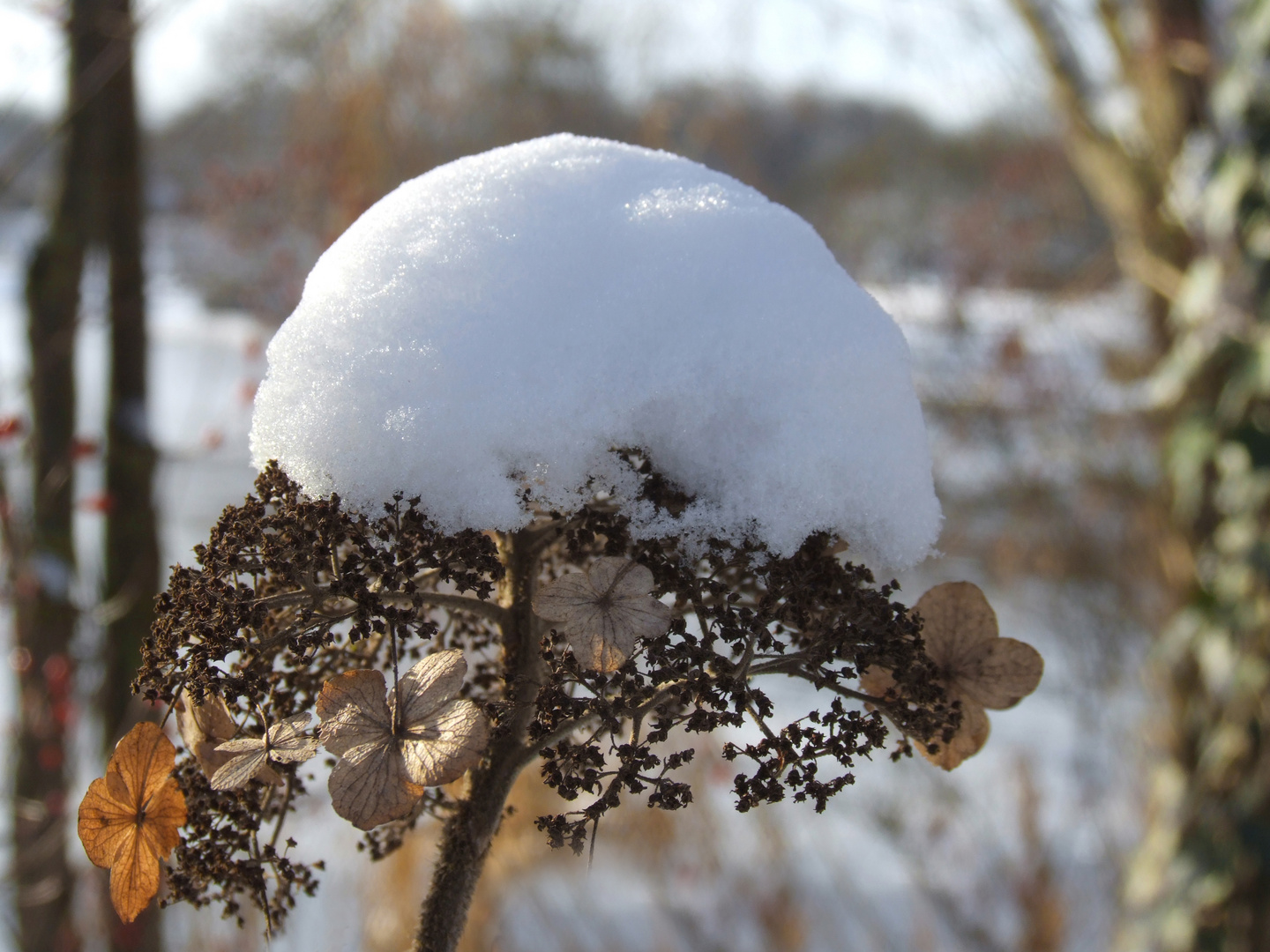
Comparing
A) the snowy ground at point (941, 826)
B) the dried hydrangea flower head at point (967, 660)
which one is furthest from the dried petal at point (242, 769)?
the snowy ground at point (941, 826)

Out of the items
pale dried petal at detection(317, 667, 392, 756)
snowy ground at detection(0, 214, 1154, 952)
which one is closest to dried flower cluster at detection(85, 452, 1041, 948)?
pale dried petal at detection(317, 667, 392, 756)

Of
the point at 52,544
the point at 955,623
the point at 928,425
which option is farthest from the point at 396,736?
the point at 928,425

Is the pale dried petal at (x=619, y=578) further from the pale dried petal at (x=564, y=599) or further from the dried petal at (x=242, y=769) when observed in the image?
the dried petal at (x=242, y=769)

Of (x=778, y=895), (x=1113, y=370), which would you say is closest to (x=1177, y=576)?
(x=1113, y=370)

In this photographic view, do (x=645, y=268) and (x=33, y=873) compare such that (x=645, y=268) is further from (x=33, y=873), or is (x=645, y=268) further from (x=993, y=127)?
(x=993, y=127)

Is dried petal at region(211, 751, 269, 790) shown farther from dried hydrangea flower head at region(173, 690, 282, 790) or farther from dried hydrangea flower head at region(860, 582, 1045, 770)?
dried hydrangea flower head at region(860, 582, 1045, 770)

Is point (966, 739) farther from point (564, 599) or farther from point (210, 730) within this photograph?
point (210, 730)
